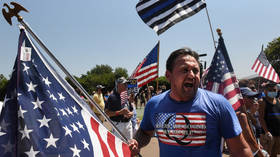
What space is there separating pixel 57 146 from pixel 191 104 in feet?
4.19

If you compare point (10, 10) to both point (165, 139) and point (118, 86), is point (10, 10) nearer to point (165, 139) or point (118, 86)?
point (165, 139)

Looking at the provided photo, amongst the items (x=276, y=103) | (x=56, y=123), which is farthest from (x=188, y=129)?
(x=276, y=103)

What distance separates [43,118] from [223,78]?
2.63 metres

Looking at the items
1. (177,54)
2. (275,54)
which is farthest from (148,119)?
(275,54)

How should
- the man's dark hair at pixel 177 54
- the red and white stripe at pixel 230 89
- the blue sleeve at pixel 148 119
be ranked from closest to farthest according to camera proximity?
the man's dark hair at pixel 177 54, the blue sleeve at pixel 148 119, the red and white stripe at pixel 230 89

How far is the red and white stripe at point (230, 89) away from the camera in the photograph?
3.37m

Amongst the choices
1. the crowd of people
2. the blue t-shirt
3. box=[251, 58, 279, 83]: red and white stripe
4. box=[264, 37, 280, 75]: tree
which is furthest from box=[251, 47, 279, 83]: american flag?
box=[264, 37, 280, 75]: tree

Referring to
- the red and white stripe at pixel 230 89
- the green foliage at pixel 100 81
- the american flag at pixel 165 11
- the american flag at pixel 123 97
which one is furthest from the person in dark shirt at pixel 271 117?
the green foliage at pixel 100 81

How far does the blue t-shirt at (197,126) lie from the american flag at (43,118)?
2.50ft

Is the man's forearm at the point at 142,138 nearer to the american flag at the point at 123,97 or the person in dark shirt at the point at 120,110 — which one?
the person in dark shirt at the point at 120,110

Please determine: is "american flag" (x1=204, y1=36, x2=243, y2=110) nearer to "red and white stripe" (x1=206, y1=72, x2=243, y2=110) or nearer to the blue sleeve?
"red and white stripe" (x1=206, y1=72, x2=243, y2=110)

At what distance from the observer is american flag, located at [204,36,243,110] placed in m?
3.41

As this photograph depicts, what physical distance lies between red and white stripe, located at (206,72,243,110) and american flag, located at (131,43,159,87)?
3942 millimetres

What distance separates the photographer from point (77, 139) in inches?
88.0
